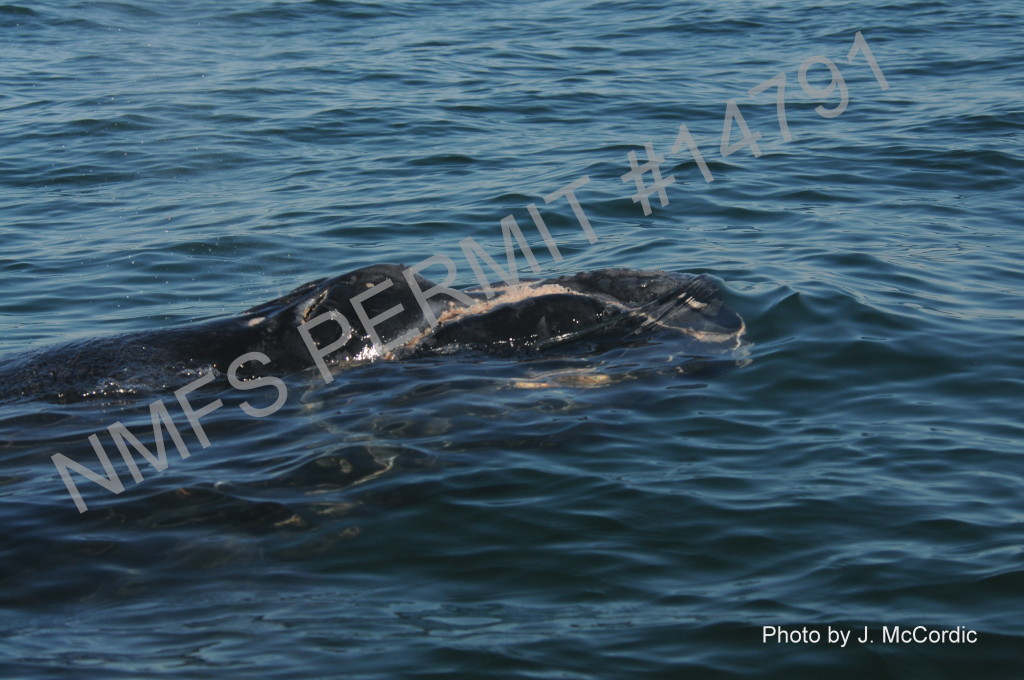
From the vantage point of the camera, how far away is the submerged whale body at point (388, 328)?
6.56 meters

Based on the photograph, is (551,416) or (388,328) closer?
(551,416)

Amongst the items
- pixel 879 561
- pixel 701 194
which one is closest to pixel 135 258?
pixel 701 194

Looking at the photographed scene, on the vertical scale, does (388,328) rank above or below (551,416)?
above

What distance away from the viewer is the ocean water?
4.57m

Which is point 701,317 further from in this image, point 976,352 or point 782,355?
point 976,352

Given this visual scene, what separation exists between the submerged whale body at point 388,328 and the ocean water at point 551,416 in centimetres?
16

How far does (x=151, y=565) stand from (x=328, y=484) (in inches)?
37.2

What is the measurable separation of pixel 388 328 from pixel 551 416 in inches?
43.3

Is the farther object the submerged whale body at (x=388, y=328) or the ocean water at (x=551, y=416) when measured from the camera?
the submerged whale body at (x=388, y=328)

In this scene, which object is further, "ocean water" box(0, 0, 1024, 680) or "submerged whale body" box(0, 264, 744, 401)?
"submerged whale body" box(0, 264, 744, 401)

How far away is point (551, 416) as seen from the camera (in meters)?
6.39

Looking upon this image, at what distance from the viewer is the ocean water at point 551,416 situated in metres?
4.57

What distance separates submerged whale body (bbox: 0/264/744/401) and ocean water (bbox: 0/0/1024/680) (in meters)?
0.16

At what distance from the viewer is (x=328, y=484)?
5.66 meters
